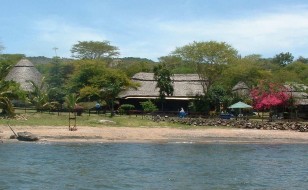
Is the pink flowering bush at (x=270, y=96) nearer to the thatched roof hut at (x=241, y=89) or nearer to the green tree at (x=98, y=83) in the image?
the thatched roof hut at (x=241, y=89)

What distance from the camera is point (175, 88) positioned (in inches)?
2520

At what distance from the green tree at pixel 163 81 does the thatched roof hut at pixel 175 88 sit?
3.35 feet

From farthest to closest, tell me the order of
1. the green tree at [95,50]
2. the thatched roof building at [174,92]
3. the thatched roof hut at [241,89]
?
the green tree at [95,50], the thatched roof hut at [241,89], the thatched roof building at [174,92]

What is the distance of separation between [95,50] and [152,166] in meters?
68.5

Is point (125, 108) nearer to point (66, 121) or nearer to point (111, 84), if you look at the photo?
point (111, 84)

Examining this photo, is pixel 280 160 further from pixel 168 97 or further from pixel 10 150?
pixel 168 97

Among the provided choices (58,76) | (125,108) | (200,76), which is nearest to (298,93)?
(200,76)

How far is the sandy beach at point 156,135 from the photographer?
37.9 m

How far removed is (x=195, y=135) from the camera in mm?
41656

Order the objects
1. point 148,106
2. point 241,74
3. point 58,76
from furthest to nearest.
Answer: point 58,76 < point 241,74 < point 148,106

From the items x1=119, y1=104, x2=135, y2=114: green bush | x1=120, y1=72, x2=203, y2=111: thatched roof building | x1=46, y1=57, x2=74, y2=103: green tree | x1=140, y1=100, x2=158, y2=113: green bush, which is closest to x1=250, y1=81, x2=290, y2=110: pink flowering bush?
x1=120, y1=72, x2=203, y2=111: thatched roof building

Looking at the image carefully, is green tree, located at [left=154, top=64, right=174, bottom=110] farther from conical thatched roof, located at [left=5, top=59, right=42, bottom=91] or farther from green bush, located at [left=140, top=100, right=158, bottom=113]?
conical thatched roof, located at [left=5, top=59, right=42, bottom=91]

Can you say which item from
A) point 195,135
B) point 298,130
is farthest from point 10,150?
point 298,130

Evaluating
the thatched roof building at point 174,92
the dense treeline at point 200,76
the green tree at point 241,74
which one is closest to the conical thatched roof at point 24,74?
the dense treeline at point 200,76
